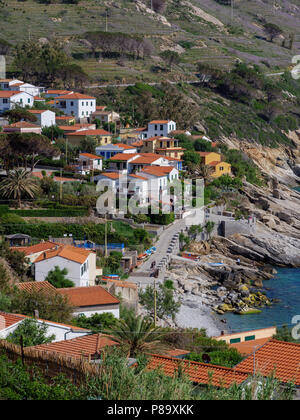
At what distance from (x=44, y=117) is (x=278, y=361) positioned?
1749 inches

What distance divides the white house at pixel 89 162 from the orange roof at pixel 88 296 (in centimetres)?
2303

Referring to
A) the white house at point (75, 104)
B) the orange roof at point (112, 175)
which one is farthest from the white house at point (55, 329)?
the white house at point (75, 104)

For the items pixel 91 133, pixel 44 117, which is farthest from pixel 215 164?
pixel 44 117

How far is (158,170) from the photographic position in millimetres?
47875

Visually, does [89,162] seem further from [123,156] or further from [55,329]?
[55,329]


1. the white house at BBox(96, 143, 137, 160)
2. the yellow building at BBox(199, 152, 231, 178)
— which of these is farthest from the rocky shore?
the white house at BBox(96, 143, 137, 160)

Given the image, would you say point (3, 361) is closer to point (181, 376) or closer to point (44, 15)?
point (181, 376)

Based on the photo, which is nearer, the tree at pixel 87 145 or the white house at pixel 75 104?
the tree at pixel 87 145

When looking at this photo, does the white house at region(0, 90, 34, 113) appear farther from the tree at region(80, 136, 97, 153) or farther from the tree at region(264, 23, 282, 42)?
the tree at region(264, 23, 282, 42)

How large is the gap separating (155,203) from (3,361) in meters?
31.3

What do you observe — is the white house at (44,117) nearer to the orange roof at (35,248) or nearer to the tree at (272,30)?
the orange roof at (35,248)

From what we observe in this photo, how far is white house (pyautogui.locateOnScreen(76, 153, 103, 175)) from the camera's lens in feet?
158

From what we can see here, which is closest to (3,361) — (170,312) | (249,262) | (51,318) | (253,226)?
(51,318)

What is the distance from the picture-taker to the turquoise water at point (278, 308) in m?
30.5
